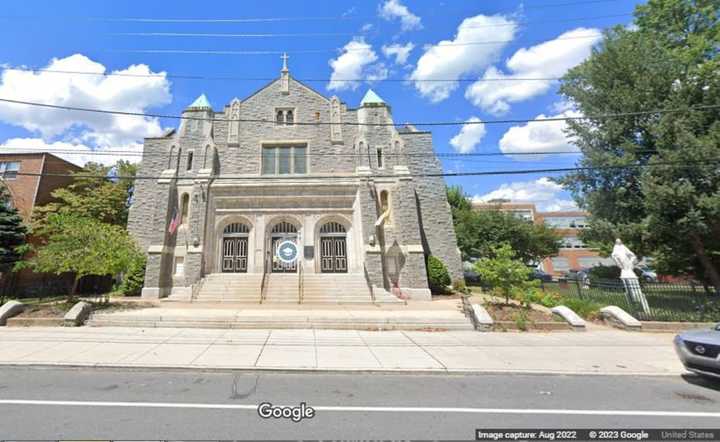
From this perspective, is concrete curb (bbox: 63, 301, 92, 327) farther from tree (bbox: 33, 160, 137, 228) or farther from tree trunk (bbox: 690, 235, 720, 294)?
tree trunk (bbox: 690, 235, 720, 294)

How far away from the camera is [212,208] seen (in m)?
17.4

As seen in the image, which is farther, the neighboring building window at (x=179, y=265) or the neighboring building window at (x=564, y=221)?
the neighboring building window at (x=564, y=221)

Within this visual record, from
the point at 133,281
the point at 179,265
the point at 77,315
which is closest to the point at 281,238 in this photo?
the point at 179,265

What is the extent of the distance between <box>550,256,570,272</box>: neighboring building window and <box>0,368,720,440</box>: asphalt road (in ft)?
163

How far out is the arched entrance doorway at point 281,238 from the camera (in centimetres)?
1741

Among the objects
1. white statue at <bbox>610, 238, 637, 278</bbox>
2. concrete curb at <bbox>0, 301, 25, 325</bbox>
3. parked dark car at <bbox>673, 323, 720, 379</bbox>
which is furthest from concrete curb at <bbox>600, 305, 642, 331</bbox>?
concrete curb at <bbox>0, 301, 25, 325</bbox>

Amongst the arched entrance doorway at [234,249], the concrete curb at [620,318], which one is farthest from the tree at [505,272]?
the arched entrance doorway at [234,249]

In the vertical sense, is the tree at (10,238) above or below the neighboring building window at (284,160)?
below

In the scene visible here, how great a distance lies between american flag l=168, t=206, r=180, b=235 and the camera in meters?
16.8

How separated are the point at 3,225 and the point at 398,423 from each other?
2332cm

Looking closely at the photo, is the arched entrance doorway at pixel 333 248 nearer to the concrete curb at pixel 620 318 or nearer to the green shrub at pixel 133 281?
the green shrub at pixel 133 281

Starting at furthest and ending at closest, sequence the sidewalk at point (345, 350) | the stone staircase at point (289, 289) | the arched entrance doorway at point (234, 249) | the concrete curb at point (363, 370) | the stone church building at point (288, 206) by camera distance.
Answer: the arched entrance doorway at point (234, 249) < the stone church building at point (288, 206) < the stone staircase at point (289, 289) < the sidewalk at point (345, 350) < the concrete curb at point (363, 370)

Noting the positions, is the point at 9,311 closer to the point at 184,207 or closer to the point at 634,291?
the point at 184,207

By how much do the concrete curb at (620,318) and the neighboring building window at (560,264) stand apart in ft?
143
